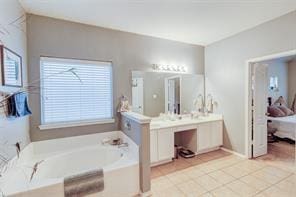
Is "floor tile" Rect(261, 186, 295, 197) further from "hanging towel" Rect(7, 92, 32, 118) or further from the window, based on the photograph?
"hanging towel" Rect(7, 92, 32, 118)

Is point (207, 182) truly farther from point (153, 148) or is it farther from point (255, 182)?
point (153, 148)

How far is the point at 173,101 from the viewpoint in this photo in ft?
12.1

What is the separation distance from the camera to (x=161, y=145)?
2982mm

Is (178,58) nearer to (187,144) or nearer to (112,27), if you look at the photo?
(112,27)

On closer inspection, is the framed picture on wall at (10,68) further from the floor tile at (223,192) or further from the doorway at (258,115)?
the doorway at (258,115)

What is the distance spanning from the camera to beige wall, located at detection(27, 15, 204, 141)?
249 centimetres

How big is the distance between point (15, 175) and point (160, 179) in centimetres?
189

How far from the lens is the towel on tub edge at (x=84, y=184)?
5.71ft

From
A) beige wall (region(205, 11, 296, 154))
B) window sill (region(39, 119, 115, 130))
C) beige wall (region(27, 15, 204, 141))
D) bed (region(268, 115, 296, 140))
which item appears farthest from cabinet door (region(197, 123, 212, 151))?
bed (region(268, 115, 296, 140))

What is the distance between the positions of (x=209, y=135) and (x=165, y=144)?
3.76 feet

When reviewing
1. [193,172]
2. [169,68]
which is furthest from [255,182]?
[169,68]

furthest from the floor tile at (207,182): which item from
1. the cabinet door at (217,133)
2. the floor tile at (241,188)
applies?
the cabinet door at (217,133)

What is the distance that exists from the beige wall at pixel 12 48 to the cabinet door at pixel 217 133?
3.45 meters

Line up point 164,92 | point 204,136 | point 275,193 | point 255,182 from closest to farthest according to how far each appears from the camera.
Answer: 1. point 275,193
2. point 255,182
3. point 204,136
4. point 164,92
